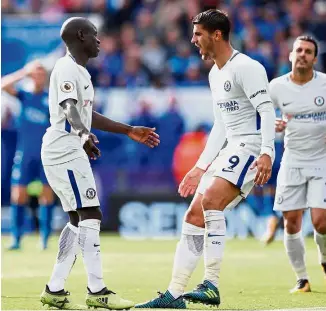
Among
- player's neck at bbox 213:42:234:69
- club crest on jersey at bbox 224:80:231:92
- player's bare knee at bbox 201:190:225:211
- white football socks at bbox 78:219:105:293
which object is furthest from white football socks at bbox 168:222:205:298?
player's neck at bbox 213:42:234:69

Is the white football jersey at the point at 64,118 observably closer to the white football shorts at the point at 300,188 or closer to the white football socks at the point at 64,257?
the white football socks at the point at 64,257

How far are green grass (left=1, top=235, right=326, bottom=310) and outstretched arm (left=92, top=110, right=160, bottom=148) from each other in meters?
1.37

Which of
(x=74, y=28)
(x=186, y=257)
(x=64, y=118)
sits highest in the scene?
(x=74, y=28)

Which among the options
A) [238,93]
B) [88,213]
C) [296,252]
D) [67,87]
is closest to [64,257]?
[88,213]

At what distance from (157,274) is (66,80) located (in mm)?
4394

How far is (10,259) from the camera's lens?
1350 centimetres

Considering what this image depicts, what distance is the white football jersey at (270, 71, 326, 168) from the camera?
984cm

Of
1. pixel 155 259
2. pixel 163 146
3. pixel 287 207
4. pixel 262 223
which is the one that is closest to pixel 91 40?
pixel 287 207

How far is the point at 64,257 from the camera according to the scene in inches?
307

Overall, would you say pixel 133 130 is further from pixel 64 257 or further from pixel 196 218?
pixel 64 257

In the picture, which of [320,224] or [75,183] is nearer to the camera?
[75,183]

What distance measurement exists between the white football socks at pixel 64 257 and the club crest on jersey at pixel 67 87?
3.60 ft

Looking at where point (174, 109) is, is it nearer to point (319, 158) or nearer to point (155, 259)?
point (155, 259)

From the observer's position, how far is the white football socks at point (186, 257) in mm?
7840
